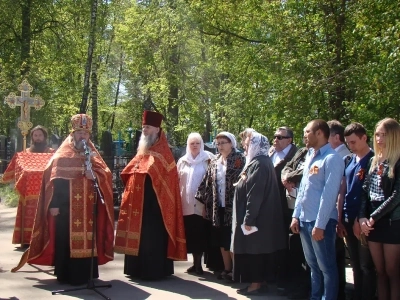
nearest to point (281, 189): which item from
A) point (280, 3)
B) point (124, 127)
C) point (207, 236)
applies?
point (207, 236)

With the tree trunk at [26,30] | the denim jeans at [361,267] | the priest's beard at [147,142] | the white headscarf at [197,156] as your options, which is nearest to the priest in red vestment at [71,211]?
the priest's beard at [147,142]

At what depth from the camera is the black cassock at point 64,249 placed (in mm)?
6680

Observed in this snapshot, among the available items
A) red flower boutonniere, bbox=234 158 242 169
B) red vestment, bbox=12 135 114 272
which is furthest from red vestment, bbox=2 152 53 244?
red flower boutonniere, bbox=234 158 242 169

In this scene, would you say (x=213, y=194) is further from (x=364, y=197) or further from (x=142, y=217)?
(x=364, y=197)

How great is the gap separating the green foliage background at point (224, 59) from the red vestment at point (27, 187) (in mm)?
5432

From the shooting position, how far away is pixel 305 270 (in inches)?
253

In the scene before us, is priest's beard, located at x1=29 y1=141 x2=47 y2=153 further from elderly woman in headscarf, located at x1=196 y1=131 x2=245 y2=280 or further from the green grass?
the green grass

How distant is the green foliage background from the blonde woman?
3.48 m

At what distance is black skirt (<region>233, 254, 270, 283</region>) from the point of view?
620 centimetres

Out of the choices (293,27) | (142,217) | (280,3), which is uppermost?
(280,3)

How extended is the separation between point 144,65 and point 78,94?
4146mm

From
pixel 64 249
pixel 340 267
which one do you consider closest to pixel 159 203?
pixel 64 249

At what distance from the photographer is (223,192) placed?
6.86 meters

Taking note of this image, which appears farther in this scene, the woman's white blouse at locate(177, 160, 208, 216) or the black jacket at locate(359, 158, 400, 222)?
the woman's white blouse at locate(177, 160, 208, 216)
